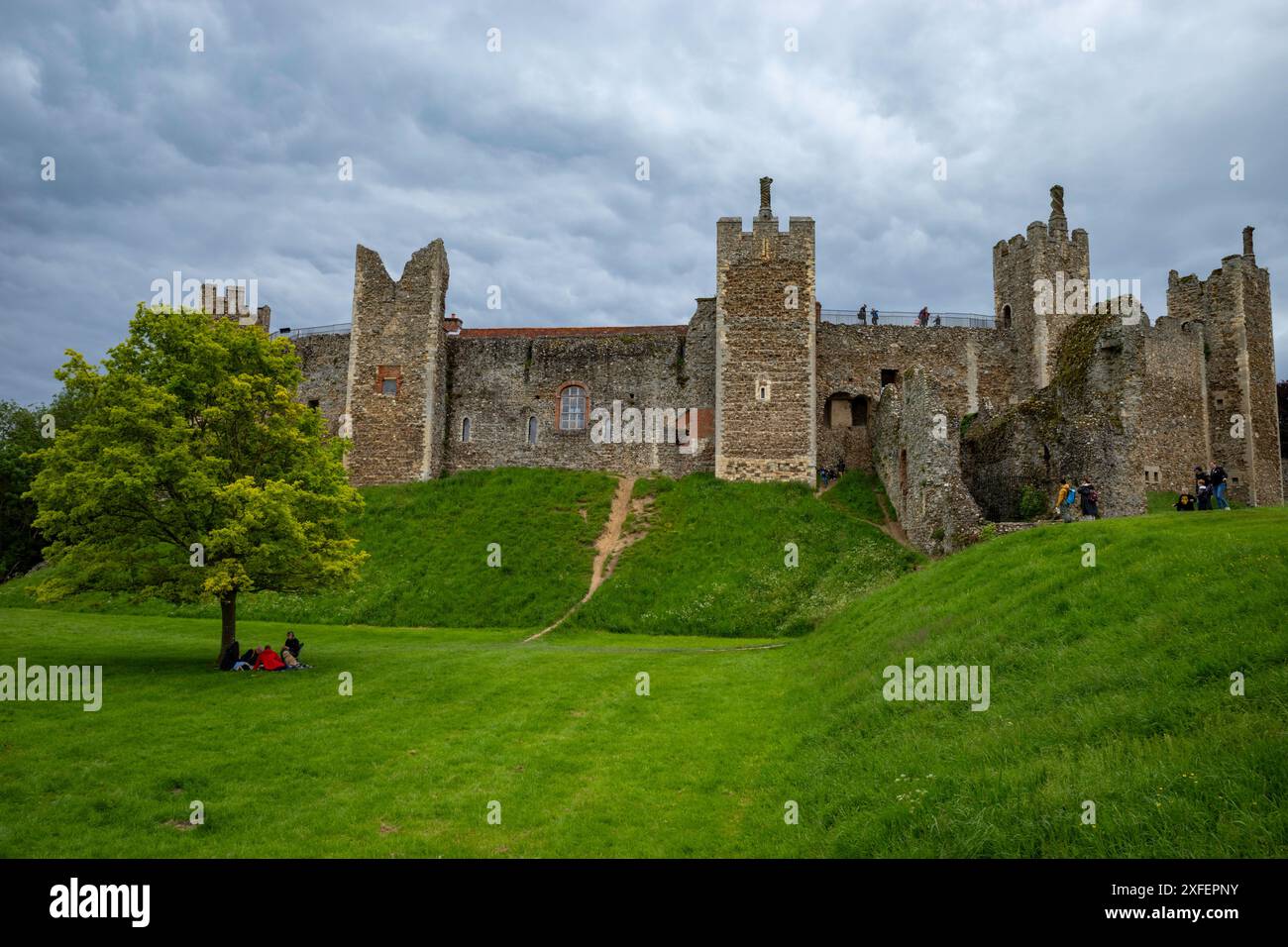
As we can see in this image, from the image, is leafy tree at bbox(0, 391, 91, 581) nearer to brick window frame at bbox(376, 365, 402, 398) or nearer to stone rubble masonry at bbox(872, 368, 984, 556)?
brick window frame at bbox(376, 365, 402, 398)

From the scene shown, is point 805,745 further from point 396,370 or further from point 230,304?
point 230,304

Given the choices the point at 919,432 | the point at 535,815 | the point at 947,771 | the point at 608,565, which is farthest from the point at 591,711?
the point at 919,432

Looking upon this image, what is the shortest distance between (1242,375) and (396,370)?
141 feet

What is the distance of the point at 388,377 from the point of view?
4234cm

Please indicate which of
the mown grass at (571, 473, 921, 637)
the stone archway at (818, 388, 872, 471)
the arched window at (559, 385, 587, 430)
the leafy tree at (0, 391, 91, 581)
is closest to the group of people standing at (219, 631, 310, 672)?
the mown grass at (571, 473, 921, 637)

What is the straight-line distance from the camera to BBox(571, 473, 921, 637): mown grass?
2722 cm

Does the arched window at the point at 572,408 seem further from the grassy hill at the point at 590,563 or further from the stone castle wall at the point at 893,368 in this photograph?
the stone castle wall at the point at 893,368

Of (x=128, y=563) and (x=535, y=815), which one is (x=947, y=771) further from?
(x=128, y=563)

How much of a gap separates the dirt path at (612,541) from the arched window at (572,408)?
4.30 meters

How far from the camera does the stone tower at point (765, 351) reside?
38.1m

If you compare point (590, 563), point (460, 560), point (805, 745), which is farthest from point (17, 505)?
point (805, 745)

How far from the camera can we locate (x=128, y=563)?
17766 millimetres
